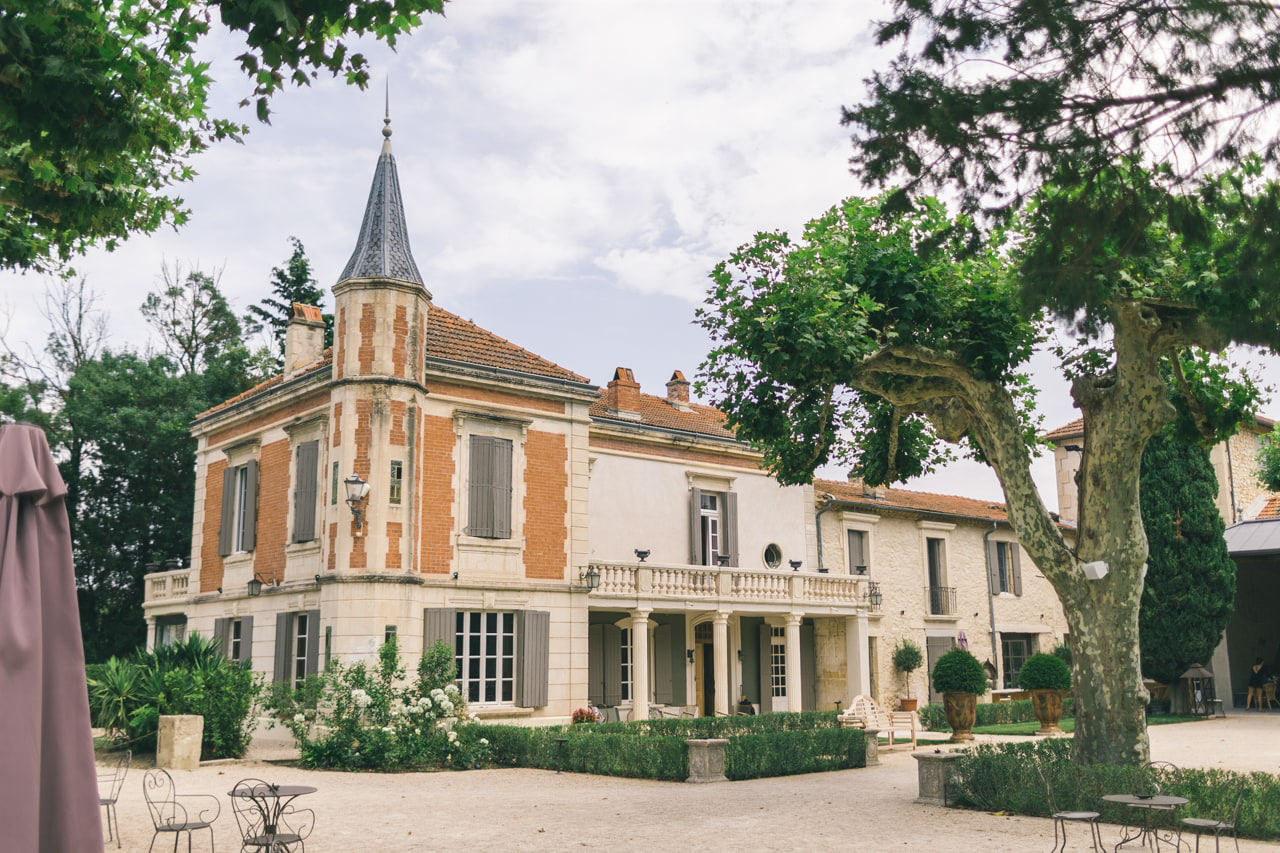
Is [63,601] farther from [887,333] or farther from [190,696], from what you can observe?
[190,696]

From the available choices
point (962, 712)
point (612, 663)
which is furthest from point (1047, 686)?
point (612, 663)

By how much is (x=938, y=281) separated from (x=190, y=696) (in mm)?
13192

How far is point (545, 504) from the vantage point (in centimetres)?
2134

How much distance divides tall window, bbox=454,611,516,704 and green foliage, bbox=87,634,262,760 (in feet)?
11.9

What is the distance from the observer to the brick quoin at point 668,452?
24.3 m

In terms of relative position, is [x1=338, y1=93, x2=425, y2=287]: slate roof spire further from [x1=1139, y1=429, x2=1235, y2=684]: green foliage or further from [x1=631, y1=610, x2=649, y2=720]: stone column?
[x1=1139, y1=429, x2=1235, y2=684]: green foliage

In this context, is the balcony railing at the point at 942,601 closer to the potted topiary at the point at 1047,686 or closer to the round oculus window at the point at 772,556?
the round oculus window at the point at 772,556

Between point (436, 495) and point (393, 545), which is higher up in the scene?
point (436, 495)

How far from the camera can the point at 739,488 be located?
26844 mm

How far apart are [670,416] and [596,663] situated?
21.6ft

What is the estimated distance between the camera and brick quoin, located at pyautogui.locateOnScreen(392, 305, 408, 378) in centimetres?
1928

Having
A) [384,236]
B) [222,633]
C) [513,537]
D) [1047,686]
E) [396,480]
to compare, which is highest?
[384,236]

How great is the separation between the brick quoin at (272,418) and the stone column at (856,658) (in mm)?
14191

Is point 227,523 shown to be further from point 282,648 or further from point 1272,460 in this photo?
point 1272,460
